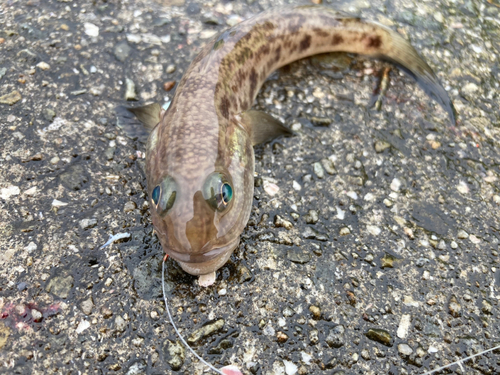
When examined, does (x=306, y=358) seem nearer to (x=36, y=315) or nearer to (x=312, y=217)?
(x=312, y=217)

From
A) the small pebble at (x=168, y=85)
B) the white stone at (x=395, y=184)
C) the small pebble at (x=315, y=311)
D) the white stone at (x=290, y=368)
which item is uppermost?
the small pebble at (x=168, y=85)

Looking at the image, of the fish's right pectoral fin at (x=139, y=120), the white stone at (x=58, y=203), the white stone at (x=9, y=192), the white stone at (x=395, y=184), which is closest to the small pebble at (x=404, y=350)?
the white stone at (x=395, y=184)

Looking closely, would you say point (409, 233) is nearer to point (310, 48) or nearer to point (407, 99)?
point (407, 99)

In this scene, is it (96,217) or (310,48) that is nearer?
(96,217)

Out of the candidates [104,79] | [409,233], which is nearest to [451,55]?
[409,233]

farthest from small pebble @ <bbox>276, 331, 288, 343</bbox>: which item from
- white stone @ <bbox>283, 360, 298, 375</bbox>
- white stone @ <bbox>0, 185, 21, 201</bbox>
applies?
white stone @ <bbox>0, 185, 21, 201</bbox>

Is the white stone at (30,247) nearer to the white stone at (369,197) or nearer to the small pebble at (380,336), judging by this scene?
the small pebble at (380,336)

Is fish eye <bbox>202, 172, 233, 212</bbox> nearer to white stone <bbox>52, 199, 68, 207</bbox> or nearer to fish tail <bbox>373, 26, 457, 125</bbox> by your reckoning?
white stone <bbox>52, 199, 68, 207</bbox>
